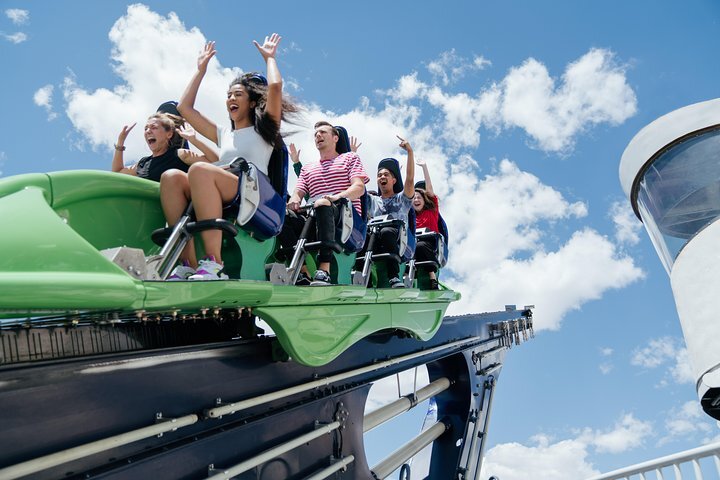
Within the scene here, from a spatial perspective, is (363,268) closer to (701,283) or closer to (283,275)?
(283,275)

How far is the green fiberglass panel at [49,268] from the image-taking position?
4.28 ft

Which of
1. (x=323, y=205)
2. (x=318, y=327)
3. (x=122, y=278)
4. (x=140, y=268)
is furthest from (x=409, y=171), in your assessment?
(x=122, y=278)

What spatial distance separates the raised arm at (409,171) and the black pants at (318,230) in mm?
1658

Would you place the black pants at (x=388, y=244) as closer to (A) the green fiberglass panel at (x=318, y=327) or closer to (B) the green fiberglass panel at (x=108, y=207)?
(A) the green fiberglass panel at (x=318, y=327)

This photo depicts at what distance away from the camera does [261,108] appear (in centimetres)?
270

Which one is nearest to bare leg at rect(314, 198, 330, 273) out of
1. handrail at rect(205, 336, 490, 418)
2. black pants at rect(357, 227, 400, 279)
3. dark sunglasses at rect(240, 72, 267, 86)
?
handrail at rect(205, 336, 490, 418)

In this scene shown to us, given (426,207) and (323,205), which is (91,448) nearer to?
(323,205)

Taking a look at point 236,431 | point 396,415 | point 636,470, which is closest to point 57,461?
point 236,431

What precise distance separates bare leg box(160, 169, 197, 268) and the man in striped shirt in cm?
96

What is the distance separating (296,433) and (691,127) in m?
7.49

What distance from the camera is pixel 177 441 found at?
6.10 feet

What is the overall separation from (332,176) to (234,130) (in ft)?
3.81

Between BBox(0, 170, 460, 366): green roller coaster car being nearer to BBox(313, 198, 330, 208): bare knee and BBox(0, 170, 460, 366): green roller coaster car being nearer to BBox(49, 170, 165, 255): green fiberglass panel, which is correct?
BBox(49, 170, 165, 255): green fiberglass panel

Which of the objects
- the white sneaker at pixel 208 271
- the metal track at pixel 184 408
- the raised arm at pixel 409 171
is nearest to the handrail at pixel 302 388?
the metal track at pixel 184 408
